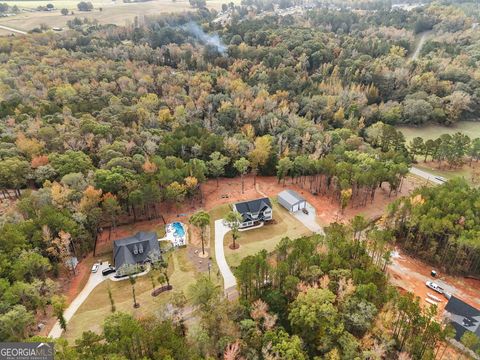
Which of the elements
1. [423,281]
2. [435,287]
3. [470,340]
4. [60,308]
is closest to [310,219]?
[423,281]

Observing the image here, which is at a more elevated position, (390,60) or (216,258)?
(390,60)

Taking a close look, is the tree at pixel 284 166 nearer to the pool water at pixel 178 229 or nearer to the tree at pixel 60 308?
the pool water at pixel 178 229

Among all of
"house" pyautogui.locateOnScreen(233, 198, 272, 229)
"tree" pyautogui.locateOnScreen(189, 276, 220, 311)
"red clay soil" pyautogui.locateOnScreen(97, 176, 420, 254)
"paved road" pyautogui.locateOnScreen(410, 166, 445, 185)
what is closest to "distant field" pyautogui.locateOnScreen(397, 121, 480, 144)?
"paved road" pyautogui.locateOnScreen(410, 166, 445, 185)

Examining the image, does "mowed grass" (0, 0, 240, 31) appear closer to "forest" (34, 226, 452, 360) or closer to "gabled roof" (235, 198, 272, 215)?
"gabled roof" (235, 198, 272, 215)

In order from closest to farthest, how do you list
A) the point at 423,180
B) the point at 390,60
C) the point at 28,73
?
the point at 423,180, the point at 28,73, the point at 390,60

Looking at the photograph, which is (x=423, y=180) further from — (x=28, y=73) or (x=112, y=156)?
(x=28, y=73)

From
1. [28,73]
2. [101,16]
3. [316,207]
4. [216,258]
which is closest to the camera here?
[216,258]

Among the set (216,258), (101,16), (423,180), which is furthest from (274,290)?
(101,16)

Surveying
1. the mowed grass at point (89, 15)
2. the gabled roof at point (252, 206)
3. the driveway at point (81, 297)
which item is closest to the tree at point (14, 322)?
the driveway at point (81, 297)
